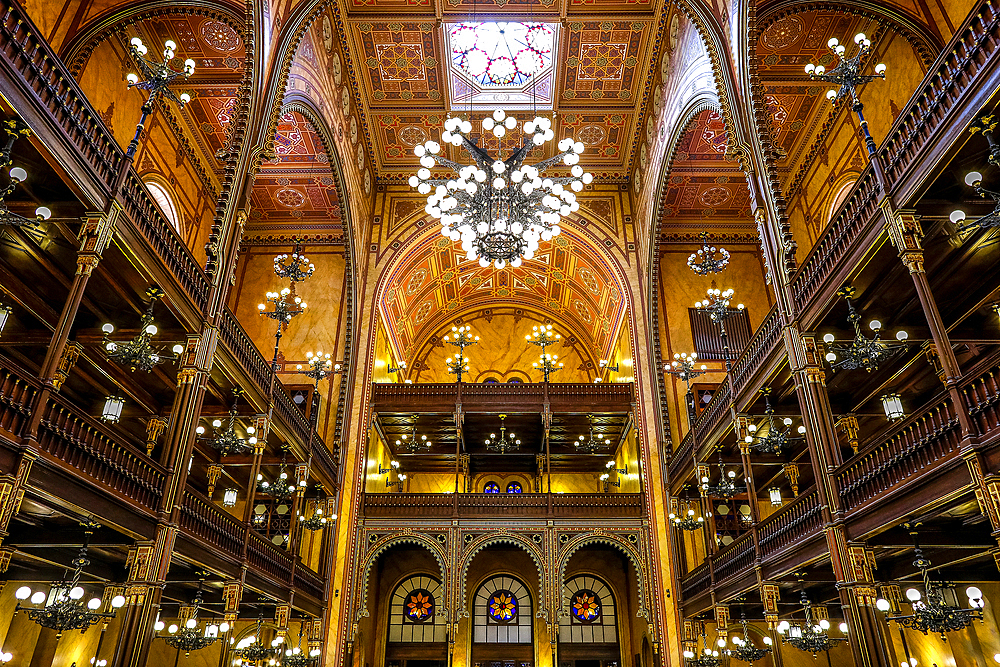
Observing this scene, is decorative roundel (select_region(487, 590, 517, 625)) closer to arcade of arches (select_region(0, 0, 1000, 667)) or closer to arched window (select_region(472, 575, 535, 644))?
arched window (select_region(472, 575, 535, 644))

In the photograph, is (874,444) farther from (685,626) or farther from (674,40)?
(674,40)

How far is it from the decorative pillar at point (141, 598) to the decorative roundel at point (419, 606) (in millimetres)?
16382

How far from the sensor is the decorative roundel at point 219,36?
1708 centimetres

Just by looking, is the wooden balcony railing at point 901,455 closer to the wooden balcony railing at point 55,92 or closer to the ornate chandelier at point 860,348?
the ornate chandelier at point 860,348

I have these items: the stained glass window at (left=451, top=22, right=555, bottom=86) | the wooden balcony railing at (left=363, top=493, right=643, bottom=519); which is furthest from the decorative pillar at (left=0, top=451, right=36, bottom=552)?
the stained glass window at (left=451, top=22, right=555, bottom=86)

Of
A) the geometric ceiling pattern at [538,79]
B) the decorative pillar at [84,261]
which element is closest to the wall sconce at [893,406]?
the decorative pillar at [84,261]

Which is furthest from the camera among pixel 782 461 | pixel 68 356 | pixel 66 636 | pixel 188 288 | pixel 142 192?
pixel 782 461

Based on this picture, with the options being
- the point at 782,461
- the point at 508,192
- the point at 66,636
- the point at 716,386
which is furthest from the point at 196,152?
the point at 782,461

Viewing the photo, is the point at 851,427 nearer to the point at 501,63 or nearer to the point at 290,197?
the point at 501,63

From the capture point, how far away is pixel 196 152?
66.5 feet

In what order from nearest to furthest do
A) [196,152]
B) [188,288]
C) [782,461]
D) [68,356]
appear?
1. [188,288]
2. [68,356]
3. [782,461]
4. [196,152]

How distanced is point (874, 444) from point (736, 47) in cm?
892

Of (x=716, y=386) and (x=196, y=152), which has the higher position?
(x=196, y=152)

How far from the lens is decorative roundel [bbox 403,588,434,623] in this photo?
24.7 meters
